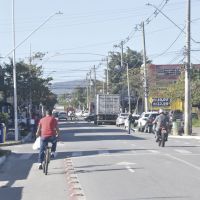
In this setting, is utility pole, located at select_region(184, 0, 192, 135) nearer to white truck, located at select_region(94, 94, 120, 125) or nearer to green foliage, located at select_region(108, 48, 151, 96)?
white truck, located at select_region(94, 94, 120, 125)

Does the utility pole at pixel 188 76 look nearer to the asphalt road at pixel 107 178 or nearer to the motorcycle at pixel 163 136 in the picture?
the motorcycle at pixel 163 136

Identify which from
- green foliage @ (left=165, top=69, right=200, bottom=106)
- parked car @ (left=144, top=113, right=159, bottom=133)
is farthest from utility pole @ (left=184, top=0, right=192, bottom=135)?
green foliage @ (left=165, top=69, right=200, bottom=106)

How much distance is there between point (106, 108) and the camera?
3115 inches

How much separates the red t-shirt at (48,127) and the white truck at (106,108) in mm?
58405

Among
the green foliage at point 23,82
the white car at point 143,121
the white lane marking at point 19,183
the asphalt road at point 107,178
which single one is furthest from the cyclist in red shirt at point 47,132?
the green foliage at point 23,82

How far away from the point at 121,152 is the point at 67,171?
28.2 feet

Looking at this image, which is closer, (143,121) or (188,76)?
(188,76)

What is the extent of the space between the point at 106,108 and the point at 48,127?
195ft

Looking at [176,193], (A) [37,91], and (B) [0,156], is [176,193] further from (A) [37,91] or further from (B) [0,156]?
(A) [37,91]

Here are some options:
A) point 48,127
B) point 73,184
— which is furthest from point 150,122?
point 73,184

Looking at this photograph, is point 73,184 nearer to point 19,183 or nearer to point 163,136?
point 19,183

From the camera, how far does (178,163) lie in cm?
2177

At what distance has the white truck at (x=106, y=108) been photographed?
78812 mm

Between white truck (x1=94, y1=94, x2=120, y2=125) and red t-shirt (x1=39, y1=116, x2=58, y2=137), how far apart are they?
5841 cm
